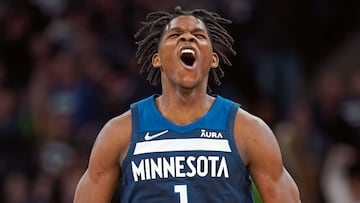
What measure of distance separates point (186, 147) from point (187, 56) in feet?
1.37

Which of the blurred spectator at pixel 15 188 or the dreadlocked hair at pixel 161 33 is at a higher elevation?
the dreadlocked hair at pixel 161 33

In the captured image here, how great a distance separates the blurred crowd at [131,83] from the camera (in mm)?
9984

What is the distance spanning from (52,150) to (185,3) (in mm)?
→ 2068

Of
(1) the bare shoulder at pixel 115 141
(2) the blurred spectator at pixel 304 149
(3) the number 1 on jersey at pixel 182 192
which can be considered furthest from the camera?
(2) the blurred spectator at pixel 304 149

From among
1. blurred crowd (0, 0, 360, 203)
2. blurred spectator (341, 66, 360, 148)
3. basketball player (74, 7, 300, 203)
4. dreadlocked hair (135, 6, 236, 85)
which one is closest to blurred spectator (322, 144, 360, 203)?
blurred crowd (0, 0, 360, 203)

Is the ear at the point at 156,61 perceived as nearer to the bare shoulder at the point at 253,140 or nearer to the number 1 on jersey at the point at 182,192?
the bare shoulder at the point at 253,140

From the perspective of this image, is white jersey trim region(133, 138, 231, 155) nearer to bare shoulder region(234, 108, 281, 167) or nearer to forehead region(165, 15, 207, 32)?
bare shoulder region(234, 108, 281, 167)

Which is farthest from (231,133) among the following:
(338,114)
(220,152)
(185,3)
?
(185,3)

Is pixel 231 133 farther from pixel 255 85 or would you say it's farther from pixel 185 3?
pixel 185 3

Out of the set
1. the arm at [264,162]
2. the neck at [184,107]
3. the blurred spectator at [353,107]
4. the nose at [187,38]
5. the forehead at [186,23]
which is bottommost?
the blurred spectator at [353,107]

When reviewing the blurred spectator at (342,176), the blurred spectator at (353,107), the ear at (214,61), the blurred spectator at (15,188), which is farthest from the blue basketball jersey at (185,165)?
the blurred spectator at (15,188)

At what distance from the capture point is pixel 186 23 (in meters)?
5.73

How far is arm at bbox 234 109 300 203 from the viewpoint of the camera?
18.4 ft

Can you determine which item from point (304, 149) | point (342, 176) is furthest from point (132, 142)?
point (304, 149)
